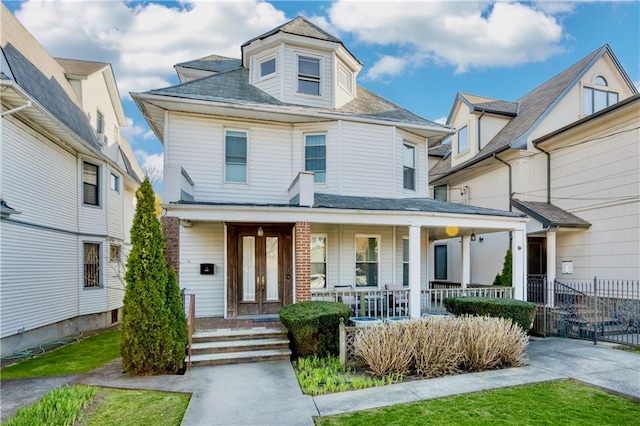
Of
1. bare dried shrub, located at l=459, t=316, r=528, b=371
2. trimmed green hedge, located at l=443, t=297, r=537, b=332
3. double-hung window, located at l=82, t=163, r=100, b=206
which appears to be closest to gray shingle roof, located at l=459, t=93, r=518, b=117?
trimmed green hedge, located at l=443, t=297, r=537, b=332

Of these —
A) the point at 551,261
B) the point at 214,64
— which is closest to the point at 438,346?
the point at 551,261

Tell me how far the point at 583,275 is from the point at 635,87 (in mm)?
8891

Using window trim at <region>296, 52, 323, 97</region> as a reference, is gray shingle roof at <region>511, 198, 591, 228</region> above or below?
below

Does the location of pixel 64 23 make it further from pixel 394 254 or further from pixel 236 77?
pixel 394 254

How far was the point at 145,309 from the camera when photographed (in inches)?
264

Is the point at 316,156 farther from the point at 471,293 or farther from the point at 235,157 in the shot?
the point at 471,293

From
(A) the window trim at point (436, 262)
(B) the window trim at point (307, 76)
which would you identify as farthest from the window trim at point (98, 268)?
(A) the window trim at point (436, 262)

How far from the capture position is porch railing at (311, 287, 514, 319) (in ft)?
30.5

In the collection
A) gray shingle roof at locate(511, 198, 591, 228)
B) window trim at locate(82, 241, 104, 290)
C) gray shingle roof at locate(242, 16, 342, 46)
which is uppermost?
gray shingle roof at locate(242, 16, 342, 46)

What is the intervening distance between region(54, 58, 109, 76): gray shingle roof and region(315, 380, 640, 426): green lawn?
15684 millimetres

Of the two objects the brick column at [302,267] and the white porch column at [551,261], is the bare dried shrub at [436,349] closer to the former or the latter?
the brick column at [302,267]

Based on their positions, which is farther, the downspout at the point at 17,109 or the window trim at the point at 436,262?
the window trim at the point at 436,262

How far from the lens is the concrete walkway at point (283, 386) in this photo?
16.5ft

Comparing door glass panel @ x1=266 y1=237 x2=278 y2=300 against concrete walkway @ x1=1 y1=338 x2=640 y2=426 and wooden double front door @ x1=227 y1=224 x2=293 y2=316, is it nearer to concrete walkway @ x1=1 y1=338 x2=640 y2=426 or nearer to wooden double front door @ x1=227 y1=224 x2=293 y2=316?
wooden double front door @ x1=227 y1=224 x2=293 y2=316
